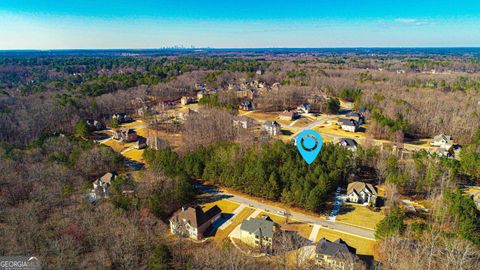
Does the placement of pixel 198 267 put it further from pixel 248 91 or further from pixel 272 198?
pixel 248 91

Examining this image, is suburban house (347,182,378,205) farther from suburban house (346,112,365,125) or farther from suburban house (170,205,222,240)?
suburban house (346,112,365,125)

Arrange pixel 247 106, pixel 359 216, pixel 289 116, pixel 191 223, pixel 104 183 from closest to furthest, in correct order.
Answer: pixel 191 223, pixel 359 216, pixel 104 183, pixel 289 116, pixel 247 106

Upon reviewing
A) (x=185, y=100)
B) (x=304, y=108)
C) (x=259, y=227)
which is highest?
(x=185, y=100)

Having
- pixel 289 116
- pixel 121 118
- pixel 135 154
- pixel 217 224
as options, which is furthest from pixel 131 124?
pixel 217 224

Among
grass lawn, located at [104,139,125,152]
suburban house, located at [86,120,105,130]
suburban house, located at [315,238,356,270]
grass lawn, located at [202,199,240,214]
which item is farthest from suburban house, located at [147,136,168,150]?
suburban house, located at [315,238,356,270]

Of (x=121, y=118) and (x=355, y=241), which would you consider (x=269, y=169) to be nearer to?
(x=355, y=241)

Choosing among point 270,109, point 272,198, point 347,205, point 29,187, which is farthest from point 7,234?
point 270,109
